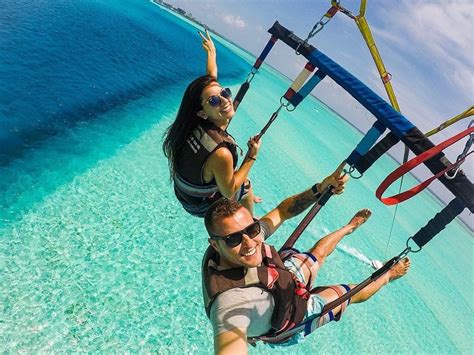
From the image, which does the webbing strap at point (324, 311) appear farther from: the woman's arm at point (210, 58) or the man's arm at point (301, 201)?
the woman's arm at point (210, 58)

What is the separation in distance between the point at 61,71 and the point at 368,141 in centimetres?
1340

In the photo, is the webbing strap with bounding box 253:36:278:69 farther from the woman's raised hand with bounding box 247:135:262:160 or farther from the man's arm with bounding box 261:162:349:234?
the man's arm with bounding box 261:162:349:234

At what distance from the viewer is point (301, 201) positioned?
349 cm

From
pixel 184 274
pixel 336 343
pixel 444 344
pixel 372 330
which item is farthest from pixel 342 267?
pixel 184 274

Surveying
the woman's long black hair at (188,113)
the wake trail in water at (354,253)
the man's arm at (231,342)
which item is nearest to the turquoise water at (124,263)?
the wake trail in water at (354,253)

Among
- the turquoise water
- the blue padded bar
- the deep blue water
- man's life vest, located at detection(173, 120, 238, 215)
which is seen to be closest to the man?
man's life vest, located at detection(173, 120, 238, 215)

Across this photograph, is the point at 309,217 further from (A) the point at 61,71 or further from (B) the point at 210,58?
(A) the point at 61,71

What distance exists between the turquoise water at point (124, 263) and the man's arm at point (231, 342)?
3.60 meters

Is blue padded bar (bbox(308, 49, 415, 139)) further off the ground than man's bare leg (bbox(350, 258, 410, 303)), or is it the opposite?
blue padded bar (bbox(308, 49, 415, 139))

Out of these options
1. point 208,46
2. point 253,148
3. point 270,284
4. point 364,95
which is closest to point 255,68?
point 208,46

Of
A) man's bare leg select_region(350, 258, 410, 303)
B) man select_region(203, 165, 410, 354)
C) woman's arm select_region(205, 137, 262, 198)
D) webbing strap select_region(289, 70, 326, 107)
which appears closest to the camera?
man select_region(203, 165, 410, 354)

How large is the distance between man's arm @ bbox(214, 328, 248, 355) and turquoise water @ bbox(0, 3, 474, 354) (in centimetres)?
360

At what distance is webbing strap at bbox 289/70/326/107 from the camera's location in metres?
4.02

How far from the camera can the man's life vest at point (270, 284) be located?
7.47 feet
